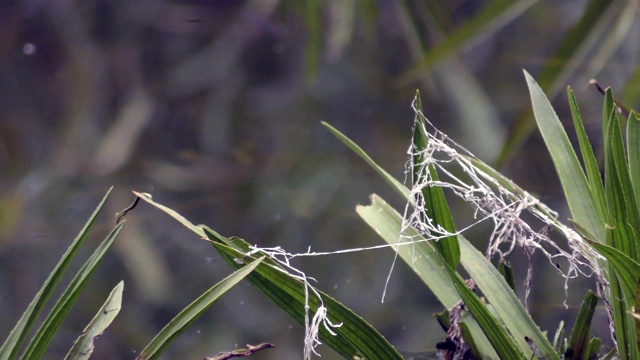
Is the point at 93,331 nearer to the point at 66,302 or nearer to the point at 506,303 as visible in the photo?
the point at 66,302

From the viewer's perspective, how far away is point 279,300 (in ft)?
0.95

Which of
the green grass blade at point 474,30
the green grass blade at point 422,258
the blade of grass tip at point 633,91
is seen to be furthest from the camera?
the green grass blade at point 474,30

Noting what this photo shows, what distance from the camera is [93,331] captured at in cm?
30

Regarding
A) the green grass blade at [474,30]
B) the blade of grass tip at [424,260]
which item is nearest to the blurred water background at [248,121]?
the green grass blade at [474,30]

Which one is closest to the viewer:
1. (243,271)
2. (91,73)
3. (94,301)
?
(243,271)

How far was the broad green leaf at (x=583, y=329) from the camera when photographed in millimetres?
335

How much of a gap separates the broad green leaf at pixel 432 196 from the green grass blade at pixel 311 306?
0.05 m

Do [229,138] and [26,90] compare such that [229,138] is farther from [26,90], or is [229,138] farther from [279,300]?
[279,300]

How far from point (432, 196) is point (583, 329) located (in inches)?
4.7

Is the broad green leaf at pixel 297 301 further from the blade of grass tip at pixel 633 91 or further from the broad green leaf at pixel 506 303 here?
the blade of grass tip at pixel 633 91

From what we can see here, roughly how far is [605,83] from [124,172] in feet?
2.23

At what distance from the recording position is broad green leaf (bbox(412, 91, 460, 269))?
0.97 feet

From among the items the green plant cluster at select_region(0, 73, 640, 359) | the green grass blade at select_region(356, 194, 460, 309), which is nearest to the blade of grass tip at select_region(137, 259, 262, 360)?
the green plant cluster at select_region(0, 73, 640, 359)

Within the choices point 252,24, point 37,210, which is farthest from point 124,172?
point 252,24
